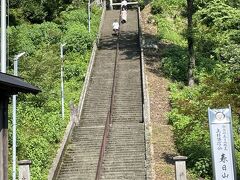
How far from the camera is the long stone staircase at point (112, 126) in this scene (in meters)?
19.6

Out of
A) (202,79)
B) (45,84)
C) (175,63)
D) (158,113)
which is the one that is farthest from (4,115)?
(175,63)

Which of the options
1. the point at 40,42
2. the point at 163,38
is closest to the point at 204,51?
the point at 163,38

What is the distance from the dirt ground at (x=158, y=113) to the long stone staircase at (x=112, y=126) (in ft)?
1.90

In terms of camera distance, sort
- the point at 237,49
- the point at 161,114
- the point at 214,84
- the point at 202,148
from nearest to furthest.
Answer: the point at 237,49 < the point at 214,84 < the point at 202,148 < the point at 161,114

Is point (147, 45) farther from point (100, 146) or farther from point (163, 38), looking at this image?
point (100, 146)

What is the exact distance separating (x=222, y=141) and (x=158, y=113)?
12688 millimetres

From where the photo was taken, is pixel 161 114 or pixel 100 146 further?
pixel 161 114

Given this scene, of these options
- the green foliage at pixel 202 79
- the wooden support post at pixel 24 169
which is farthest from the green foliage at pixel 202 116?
the wooden support post at pixel 24 169

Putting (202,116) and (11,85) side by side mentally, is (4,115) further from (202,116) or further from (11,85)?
(202,116)

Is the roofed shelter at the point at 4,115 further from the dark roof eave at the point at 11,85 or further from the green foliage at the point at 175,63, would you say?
the green foliage at the point at 175,63

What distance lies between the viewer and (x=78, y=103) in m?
26.6

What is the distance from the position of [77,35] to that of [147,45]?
496 centimetres

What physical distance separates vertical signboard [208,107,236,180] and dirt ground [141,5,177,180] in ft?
17.9

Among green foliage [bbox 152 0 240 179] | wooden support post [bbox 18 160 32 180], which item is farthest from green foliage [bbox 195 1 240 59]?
wooden support post [bbox 18 160 32 180]
